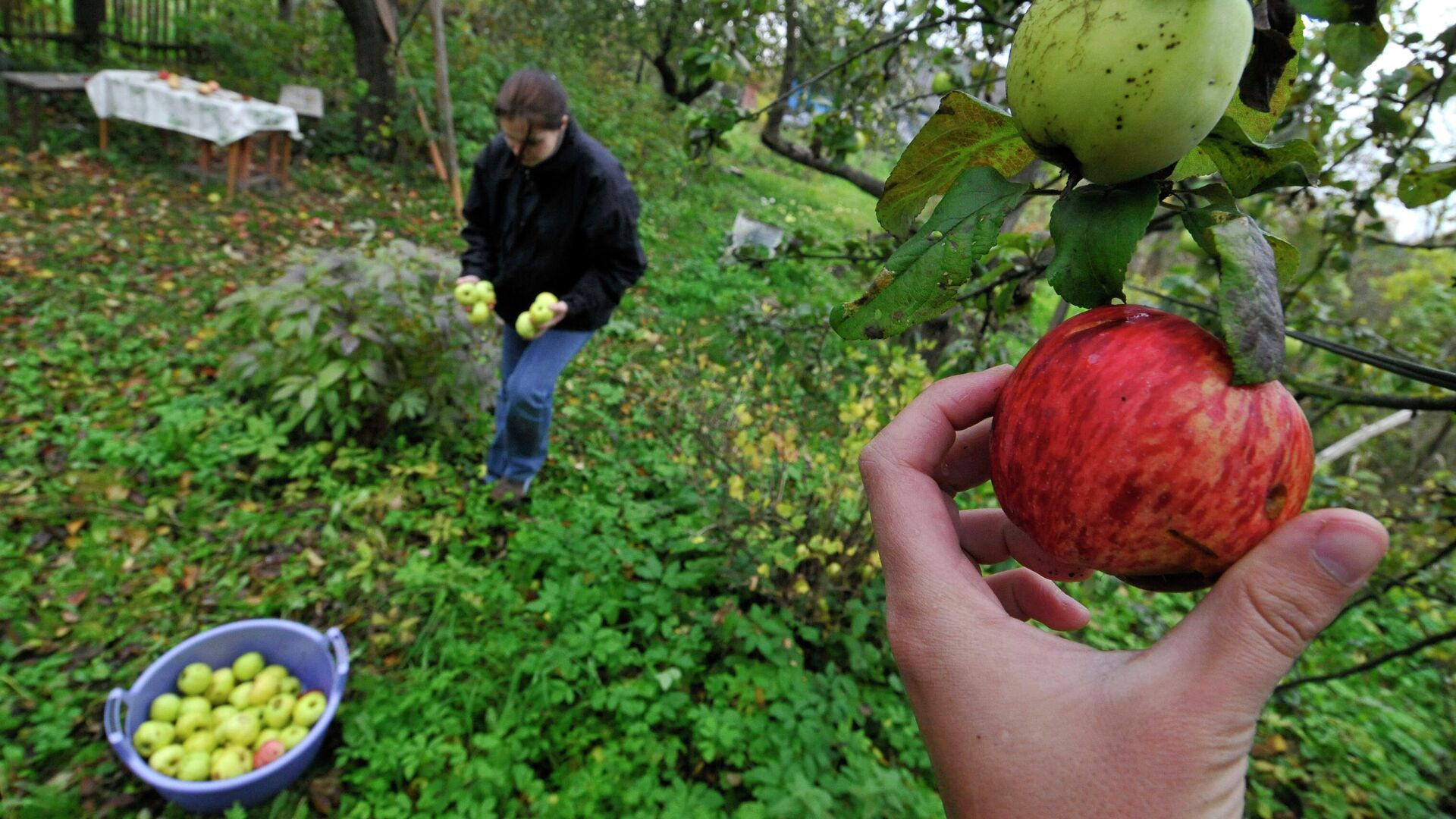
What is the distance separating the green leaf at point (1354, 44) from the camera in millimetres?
931

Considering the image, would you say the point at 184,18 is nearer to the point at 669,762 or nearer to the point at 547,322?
the point at 547,322

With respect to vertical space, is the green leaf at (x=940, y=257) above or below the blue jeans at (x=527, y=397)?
above

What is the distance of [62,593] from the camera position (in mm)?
2652

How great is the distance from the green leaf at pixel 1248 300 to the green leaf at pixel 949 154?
0.70ft

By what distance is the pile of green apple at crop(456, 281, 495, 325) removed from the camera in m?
3.14

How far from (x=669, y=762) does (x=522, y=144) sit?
2.28m

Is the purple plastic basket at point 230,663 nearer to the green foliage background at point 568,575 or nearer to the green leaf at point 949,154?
the green foliage background at point 568,575

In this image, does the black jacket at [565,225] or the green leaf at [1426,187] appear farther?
the black jacket at [565,225]

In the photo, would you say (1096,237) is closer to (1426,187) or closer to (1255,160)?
(1255,160)

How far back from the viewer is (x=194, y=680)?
89.2 inches

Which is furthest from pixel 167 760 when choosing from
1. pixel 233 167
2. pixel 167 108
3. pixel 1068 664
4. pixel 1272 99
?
pixel 167 108

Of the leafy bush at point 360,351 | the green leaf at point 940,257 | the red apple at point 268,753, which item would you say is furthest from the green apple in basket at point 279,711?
the green leaf at point 940,257

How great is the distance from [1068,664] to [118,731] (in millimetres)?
2636

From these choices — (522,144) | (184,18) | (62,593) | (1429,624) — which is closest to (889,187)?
(522,144)
